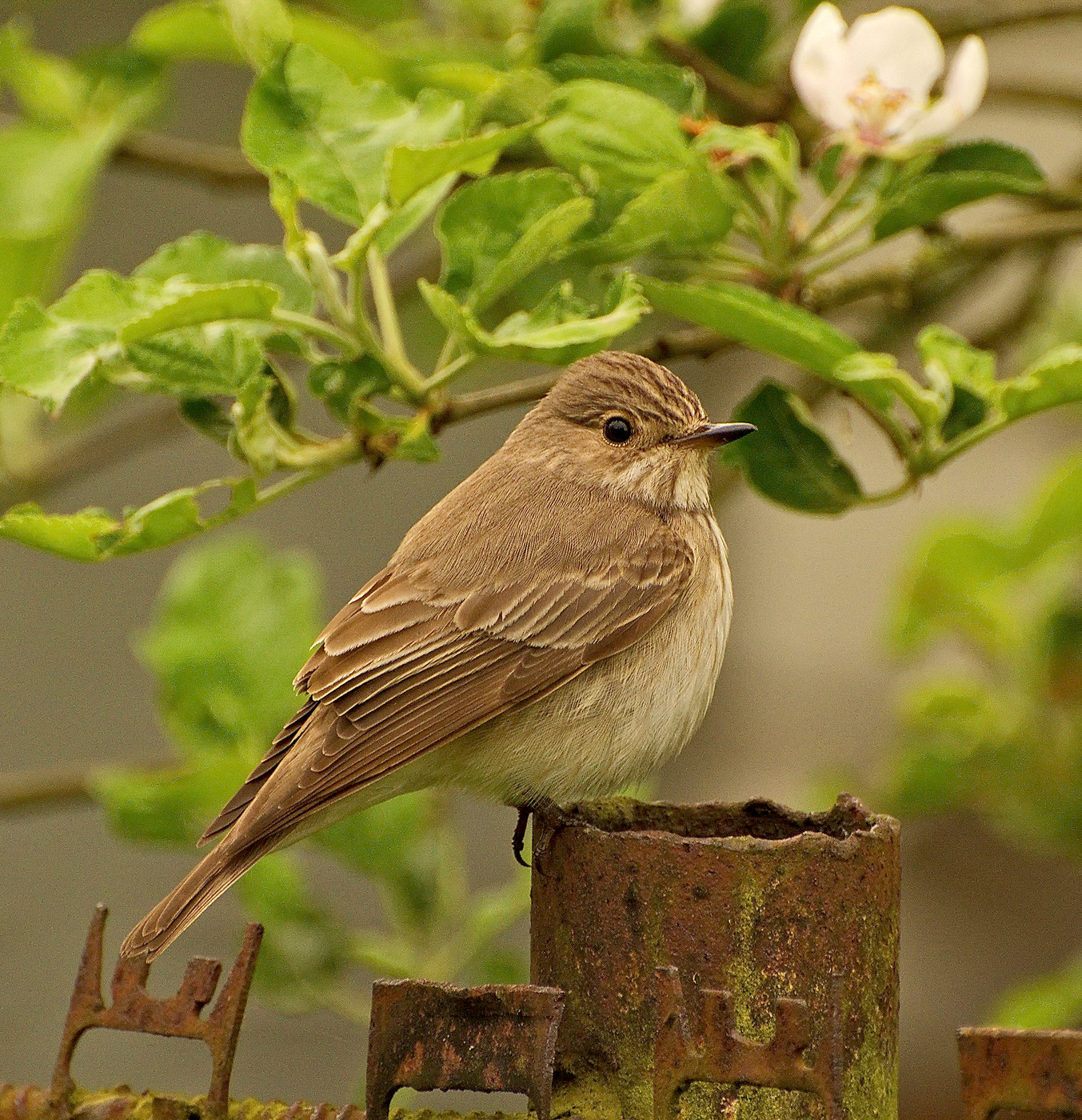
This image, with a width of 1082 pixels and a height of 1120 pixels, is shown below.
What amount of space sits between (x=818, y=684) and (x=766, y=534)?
2.38 ft

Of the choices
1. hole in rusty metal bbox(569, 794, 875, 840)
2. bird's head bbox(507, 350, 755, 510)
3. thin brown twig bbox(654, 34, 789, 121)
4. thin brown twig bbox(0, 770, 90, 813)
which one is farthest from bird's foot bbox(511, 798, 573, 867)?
thin brown twig bbox(654, 34, 789, 121)

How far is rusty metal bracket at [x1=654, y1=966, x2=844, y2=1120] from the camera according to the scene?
1.48 metres

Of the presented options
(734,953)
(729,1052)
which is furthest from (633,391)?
(729,1052)

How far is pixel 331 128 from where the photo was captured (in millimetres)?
2371

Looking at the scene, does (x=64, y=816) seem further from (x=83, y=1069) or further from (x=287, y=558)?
(x=287, y=558)

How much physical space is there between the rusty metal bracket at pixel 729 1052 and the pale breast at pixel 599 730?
3.99 ft

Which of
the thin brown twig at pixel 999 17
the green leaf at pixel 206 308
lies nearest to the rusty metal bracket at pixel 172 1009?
the green leaf at pixel 206 308

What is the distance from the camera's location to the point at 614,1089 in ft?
5.91

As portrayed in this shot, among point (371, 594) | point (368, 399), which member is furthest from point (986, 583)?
point (368, 399)

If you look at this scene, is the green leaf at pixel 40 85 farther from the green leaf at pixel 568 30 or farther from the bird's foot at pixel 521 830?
the bird's foot at pixel 521 830

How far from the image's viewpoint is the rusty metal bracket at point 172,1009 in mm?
1833

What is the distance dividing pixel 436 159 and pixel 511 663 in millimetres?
958

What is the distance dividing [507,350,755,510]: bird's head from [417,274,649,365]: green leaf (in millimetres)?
860

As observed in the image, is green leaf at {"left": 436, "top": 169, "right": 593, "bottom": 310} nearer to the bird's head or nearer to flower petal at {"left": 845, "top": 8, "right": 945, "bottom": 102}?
flower petal at {"left": 845, "top": 8, "right": 945, "bottom": 102}
